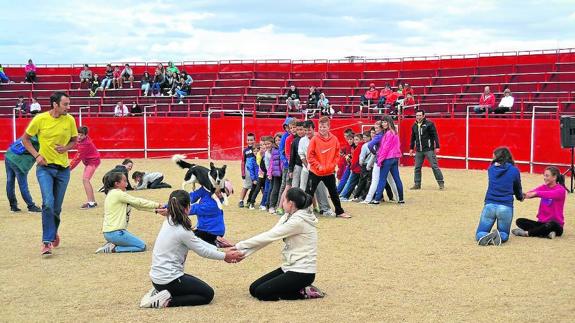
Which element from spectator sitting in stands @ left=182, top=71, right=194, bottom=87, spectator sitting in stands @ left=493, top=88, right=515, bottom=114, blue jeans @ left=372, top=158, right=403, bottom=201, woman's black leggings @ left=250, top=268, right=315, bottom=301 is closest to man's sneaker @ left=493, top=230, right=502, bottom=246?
woman's black leggings @ left=250, top=268, right=315, bottom=301

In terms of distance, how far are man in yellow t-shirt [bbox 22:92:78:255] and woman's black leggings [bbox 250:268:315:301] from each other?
3483mm

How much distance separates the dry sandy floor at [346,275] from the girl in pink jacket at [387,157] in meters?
1.55

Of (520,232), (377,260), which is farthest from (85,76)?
(377,260)

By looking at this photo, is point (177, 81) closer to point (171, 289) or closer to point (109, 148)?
point (109, 148)

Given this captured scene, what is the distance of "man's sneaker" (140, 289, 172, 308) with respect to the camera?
23.1 ft

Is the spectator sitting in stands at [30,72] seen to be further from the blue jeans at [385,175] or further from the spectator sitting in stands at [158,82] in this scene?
the blue jeans at [385,175]

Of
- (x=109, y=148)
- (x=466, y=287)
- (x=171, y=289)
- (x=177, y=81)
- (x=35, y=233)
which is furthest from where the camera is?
(x=177, y=81)

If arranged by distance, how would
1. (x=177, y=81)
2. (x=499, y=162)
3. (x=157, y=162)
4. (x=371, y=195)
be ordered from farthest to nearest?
1. (x=177, y=81)
2. (x=157, y=162)
3. (x=371, y=195)
4. (x=499, y=162)

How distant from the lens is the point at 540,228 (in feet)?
35.1

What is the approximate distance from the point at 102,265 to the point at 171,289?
2317mm

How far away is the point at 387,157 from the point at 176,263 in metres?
8.01

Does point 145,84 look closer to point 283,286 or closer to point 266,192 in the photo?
point 266,192

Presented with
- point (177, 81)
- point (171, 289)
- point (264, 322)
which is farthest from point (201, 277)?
point (177, 81)

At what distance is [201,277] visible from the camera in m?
8.39
